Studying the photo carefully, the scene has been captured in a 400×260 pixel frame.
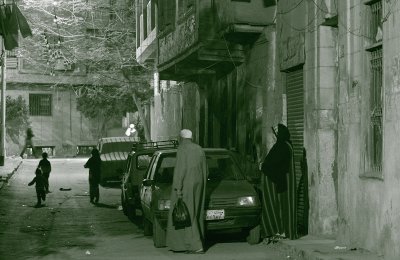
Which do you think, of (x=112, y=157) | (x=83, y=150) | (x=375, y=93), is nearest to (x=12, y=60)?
(x=83, y=150)

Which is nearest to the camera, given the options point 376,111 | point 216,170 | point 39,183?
point 376,111

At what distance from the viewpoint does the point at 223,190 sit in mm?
12109

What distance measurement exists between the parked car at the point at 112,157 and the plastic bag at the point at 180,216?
1687cm

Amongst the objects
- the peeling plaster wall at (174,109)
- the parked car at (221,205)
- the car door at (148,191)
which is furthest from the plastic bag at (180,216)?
the peeling plaster wall at (174,109)

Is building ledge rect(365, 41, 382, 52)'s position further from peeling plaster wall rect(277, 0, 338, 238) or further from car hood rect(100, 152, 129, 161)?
car hood rect(100, 152, 129, 161)

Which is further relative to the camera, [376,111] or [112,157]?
[112,157]

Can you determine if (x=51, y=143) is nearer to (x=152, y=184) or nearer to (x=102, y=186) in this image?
(x=102, y=186)

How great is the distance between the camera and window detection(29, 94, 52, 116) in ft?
197

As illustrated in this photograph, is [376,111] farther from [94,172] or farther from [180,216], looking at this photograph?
[94,172]

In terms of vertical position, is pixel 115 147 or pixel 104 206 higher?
pixel 115 147

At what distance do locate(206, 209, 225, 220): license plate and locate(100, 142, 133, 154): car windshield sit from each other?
63.6 feet

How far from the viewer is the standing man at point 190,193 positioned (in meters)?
11.2

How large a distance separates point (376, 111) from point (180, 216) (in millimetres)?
3253

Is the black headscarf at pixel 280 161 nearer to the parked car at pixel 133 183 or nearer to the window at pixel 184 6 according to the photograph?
the parked car at pixel 133 183
